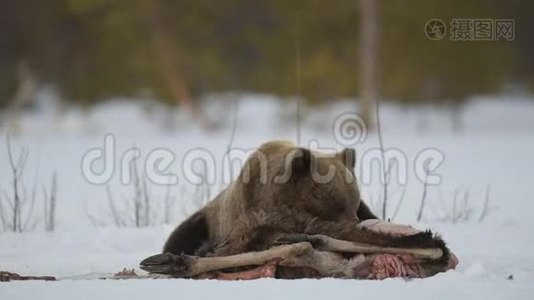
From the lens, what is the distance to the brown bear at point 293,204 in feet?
9.04

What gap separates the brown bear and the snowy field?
213 mm

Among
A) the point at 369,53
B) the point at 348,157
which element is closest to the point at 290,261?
the point at 348,157

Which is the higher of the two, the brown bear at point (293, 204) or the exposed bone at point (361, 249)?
the brown bear at point (293, 204)

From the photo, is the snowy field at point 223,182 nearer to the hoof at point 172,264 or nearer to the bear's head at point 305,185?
the hoof at point 172,264

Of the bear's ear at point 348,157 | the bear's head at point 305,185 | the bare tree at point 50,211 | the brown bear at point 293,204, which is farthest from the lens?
the bare tree at point 50,211

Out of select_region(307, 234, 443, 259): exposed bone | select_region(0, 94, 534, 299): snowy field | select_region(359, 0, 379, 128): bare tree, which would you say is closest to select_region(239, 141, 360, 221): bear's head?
select_region(307, 234, 443, 259): exposed bone

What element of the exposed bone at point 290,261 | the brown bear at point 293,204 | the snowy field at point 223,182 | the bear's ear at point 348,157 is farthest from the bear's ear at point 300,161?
the snowy field at point 223,182

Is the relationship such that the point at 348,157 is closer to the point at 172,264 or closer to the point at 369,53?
the point at 172,264

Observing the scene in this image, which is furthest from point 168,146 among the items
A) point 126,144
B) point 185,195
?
point 185,195

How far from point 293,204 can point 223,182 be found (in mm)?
1392

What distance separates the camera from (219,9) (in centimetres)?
760

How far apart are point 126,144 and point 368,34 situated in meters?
2.52

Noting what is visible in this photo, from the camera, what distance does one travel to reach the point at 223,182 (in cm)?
422

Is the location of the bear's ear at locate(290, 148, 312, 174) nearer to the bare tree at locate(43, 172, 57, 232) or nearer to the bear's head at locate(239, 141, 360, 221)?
the bear's head at locate(239, 141, 360, 221)
